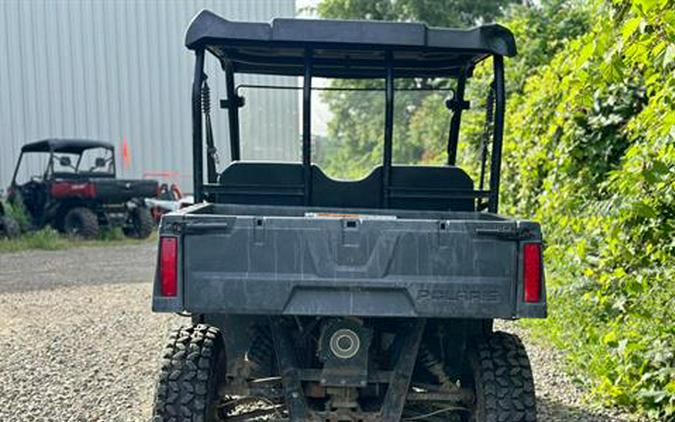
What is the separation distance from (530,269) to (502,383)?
619mm

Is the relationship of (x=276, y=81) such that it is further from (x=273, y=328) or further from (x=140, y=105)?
(x=140, y=105)

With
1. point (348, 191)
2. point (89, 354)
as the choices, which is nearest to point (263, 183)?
point (348, 191)

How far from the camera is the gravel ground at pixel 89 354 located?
14.2 feet

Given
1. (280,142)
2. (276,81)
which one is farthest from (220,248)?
(280,142)

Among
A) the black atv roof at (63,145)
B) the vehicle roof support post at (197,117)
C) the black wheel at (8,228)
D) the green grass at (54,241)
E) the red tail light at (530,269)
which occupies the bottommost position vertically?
the green grass at (54,241)

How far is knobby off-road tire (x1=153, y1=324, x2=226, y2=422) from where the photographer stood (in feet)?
10.1

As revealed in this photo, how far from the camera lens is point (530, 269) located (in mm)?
2881

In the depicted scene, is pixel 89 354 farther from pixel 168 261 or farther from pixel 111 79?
pixel 111 79

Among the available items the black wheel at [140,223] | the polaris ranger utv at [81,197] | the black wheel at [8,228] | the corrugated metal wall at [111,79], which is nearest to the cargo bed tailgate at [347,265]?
the polaris ranger utv at [81,197]

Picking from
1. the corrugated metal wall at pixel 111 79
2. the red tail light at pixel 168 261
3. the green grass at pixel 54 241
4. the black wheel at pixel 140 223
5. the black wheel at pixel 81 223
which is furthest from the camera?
the corrugated metal wall at pixel 111 79

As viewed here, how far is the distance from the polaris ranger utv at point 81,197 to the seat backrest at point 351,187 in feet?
34.5

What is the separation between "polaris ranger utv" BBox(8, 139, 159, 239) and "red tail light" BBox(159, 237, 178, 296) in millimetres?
11560

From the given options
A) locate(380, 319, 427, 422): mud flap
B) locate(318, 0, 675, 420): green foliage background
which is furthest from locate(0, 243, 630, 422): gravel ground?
locate(380, 319, 427, 422): mud flap

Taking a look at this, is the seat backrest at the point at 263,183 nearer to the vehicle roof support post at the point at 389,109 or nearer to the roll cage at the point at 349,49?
the roll cage at the point at 349,49
